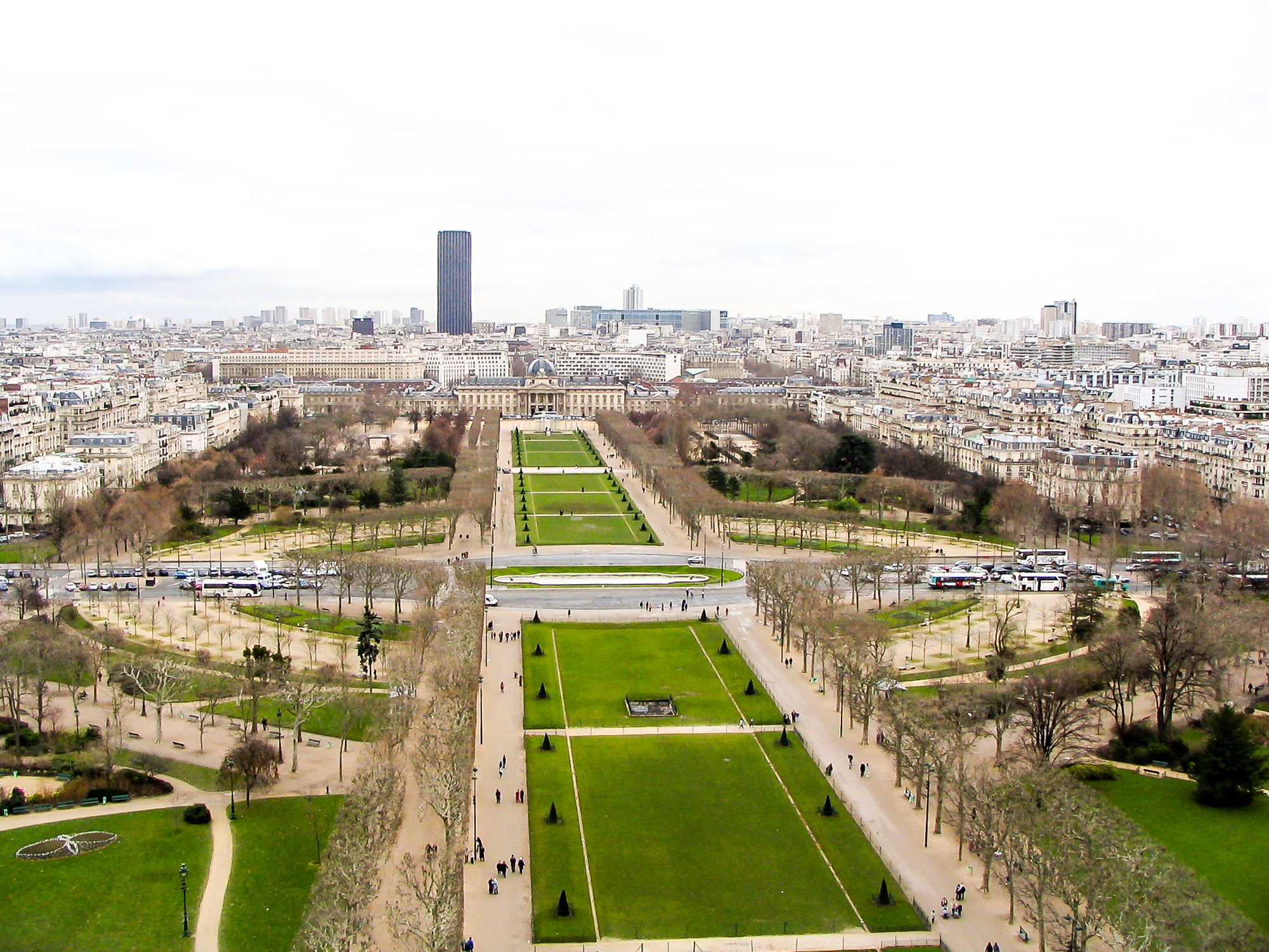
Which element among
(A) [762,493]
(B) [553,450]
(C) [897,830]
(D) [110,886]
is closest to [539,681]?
(C) [897,830]

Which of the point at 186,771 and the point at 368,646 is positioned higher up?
the point at 368,646

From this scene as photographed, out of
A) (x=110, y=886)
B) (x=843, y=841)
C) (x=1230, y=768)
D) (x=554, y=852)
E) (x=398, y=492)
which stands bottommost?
(x=110, y=886)

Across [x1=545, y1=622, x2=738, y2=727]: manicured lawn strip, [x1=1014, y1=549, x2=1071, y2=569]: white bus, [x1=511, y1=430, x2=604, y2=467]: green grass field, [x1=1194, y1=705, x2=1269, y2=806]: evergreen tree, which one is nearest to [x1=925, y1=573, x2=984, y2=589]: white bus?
[x1=1014, y1=549, x2=1071, y2=569]: white bus

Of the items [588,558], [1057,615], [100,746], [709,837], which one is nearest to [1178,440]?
[1057,615]

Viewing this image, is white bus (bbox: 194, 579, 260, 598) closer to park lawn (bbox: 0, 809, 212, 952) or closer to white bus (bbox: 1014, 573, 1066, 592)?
park lawn (bbox: 0, 809, 212, 952)

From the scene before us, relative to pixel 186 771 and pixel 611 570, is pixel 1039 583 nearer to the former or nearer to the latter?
pixel 611 570

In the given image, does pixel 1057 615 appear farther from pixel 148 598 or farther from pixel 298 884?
pixel 148 598

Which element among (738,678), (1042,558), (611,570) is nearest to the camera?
(738,678)
